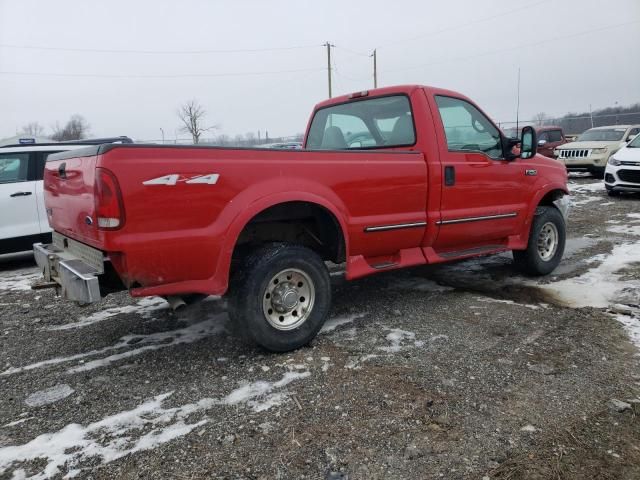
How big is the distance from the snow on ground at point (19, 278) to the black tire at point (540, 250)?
226 inches

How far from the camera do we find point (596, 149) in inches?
607

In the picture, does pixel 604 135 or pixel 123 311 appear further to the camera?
pixel 604 135

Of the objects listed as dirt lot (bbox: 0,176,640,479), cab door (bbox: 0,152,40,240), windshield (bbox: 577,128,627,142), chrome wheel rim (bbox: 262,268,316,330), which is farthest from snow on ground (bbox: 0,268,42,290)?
windshield (bbox: 577,128,627,142)

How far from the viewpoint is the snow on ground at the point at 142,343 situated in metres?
3.56

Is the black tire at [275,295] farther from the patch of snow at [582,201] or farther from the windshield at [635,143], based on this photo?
the windshield at [635,143]

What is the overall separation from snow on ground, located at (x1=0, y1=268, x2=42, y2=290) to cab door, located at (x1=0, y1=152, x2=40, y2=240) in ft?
1.61

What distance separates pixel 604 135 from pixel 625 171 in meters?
5.85

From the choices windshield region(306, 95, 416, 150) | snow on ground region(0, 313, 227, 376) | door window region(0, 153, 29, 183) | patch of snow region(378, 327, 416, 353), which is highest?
windshield region(306, 95, 416, 150)

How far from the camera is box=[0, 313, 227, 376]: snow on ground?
3.56 meters

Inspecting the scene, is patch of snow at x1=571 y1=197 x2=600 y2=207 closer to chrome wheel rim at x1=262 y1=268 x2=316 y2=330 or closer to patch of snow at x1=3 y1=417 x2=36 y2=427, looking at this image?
chrome wheel rim at x1=262 y1=268 x2=316 y2=330

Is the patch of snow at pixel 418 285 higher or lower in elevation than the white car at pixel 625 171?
lower

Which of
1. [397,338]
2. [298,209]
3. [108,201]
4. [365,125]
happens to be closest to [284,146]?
[365,125]

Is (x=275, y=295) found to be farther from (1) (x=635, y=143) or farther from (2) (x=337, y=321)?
(1) (x=635, y=143)

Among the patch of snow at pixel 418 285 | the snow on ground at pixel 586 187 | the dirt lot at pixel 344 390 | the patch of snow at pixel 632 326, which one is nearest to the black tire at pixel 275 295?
the dirt lot at pixel 344 390
